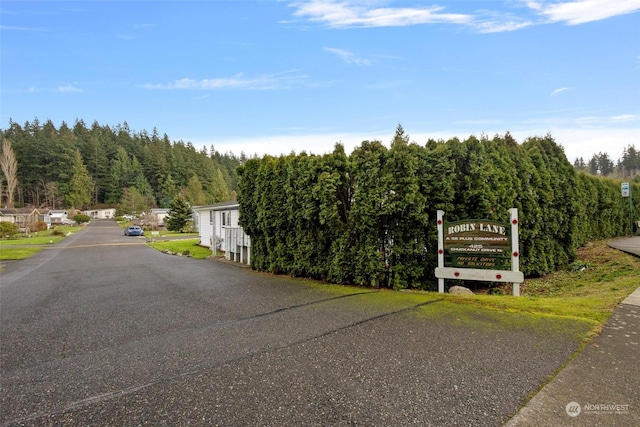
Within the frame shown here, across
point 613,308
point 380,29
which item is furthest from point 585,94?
point 613,308

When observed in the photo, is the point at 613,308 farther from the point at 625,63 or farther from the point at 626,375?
the point at 625,63

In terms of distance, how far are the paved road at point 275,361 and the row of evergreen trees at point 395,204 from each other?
4.05ft

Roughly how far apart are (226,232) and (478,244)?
34.7 feet

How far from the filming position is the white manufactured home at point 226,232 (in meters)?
12.8

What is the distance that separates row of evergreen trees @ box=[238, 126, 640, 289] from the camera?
7004 mm

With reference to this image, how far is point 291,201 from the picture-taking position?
8.68 metres

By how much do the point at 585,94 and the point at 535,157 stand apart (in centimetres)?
549

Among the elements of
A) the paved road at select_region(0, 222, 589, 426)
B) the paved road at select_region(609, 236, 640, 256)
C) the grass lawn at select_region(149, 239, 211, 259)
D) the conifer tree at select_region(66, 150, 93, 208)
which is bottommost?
the grass lawn at select_region(149, 239, 211, 259)

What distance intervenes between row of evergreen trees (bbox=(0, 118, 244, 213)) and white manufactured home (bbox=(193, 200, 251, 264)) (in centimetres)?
4608

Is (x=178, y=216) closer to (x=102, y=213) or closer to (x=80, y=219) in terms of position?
(x=80, y=219)

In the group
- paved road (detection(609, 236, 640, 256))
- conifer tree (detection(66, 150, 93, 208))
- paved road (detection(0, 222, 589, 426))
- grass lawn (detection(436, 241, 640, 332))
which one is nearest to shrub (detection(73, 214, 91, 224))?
conifer tree (detection(66, 150, 93, 208))

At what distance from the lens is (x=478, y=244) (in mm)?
6434

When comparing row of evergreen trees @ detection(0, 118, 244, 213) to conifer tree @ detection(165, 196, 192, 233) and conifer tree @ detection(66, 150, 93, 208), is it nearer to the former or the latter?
conifer tree @ detection(66, 150, 93, 208)

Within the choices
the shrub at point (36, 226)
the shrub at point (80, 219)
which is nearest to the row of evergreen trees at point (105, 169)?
the shrub at point (80, 219)
